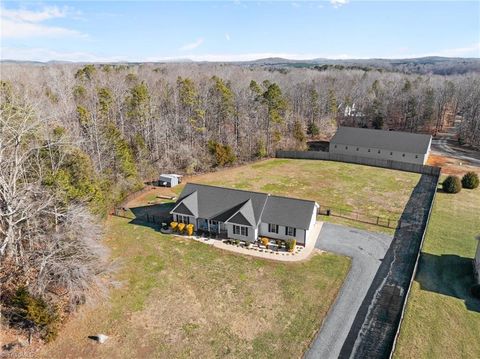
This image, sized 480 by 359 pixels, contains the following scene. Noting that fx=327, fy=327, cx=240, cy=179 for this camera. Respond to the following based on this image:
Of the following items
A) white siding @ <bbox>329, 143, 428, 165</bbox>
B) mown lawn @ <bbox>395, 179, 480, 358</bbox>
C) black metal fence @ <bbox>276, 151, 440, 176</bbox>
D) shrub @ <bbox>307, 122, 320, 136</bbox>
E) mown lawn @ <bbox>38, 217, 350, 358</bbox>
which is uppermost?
shrub @ <bbox>307, 122, 320, 136</bbox>

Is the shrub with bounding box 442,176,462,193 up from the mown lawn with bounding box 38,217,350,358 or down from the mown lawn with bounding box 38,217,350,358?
up

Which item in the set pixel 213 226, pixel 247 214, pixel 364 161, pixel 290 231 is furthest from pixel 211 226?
pixel 364 161

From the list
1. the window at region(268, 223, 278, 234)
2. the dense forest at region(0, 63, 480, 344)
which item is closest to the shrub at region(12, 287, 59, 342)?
the dense forest at region(0, 63, 480, 344)

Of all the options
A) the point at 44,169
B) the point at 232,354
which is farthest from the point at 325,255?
the point at 44,169

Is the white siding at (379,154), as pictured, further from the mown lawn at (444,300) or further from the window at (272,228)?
the window at (272,228)

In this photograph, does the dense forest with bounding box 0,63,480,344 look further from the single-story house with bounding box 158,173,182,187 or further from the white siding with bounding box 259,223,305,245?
the white siding with bounding box 259,223,305,245

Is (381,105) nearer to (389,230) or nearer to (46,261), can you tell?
(389,230)
